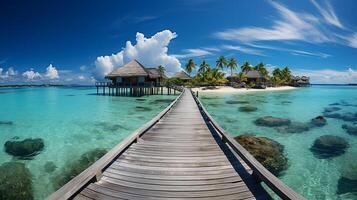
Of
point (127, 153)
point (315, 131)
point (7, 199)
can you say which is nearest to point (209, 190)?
point (127, 153)

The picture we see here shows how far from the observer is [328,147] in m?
9.66

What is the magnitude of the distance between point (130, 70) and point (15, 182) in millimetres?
28988

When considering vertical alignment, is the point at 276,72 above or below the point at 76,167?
above

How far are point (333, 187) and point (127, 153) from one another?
18.7 feet

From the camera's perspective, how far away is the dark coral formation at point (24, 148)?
8.92 meters

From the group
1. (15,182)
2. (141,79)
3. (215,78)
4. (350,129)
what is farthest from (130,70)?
(15,182)

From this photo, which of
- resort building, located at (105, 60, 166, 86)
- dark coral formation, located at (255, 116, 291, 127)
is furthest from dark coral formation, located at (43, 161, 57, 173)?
resort building, located at (105, 60, 166, 86)

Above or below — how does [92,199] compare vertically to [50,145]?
above

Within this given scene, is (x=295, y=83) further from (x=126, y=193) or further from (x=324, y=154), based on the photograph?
(x=126, y=193)

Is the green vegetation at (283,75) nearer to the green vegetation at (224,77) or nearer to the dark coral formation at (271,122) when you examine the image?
the green vegetation at (224,77)

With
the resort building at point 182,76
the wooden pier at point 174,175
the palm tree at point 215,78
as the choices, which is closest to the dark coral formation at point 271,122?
the wooden pier at point 174,175

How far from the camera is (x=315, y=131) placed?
12.8 meters

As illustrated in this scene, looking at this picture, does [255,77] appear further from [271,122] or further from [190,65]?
[271,122]

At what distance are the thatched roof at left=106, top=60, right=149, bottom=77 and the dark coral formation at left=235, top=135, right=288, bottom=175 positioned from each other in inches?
1022
